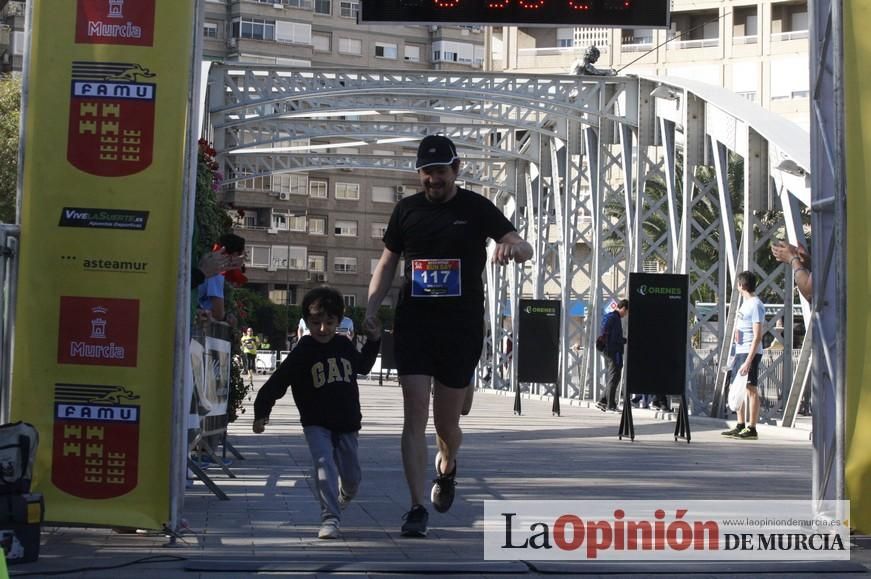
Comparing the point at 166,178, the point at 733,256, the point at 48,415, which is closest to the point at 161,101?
the point at 166,178

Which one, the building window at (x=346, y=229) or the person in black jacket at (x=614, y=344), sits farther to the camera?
the building window at (x=346, y=229)

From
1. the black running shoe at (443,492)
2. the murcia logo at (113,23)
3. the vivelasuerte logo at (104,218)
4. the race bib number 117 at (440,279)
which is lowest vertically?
the black running shoe at (443,492)

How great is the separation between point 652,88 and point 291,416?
32.8 feet

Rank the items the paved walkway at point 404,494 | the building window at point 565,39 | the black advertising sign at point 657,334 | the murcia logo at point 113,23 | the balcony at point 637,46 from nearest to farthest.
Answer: the paved walkway at point 404,494
the murcia logo at point 113,23
the black advertising sign at point 657,334
the balcony at point 637,46
the building window at point 565,39

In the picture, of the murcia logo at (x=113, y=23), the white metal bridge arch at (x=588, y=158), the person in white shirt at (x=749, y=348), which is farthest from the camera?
the white metal bridge arch at (x=588, y=158)

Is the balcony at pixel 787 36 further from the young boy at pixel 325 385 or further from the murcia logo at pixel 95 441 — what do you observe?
the murcia logo at pixel 95 441

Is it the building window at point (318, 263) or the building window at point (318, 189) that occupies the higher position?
the building window at point (318, 189)

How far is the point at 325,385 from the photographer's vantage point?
812cm

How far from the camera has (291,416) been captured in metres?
21.7

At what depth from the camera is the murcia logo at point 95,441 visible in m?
7.64

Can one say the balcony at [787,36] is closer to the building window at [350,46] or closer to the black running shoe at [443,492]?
Answer: the building window at [350,46]

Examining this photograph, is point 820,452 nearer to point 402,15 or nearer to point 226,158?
point 402,15

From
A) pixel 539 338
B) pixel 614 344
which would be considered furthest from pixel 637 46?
pixel 539 338

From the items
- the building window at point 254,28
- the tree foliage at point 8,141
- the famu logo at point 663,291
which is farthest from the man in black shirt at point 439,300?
the building window at point 254,28
